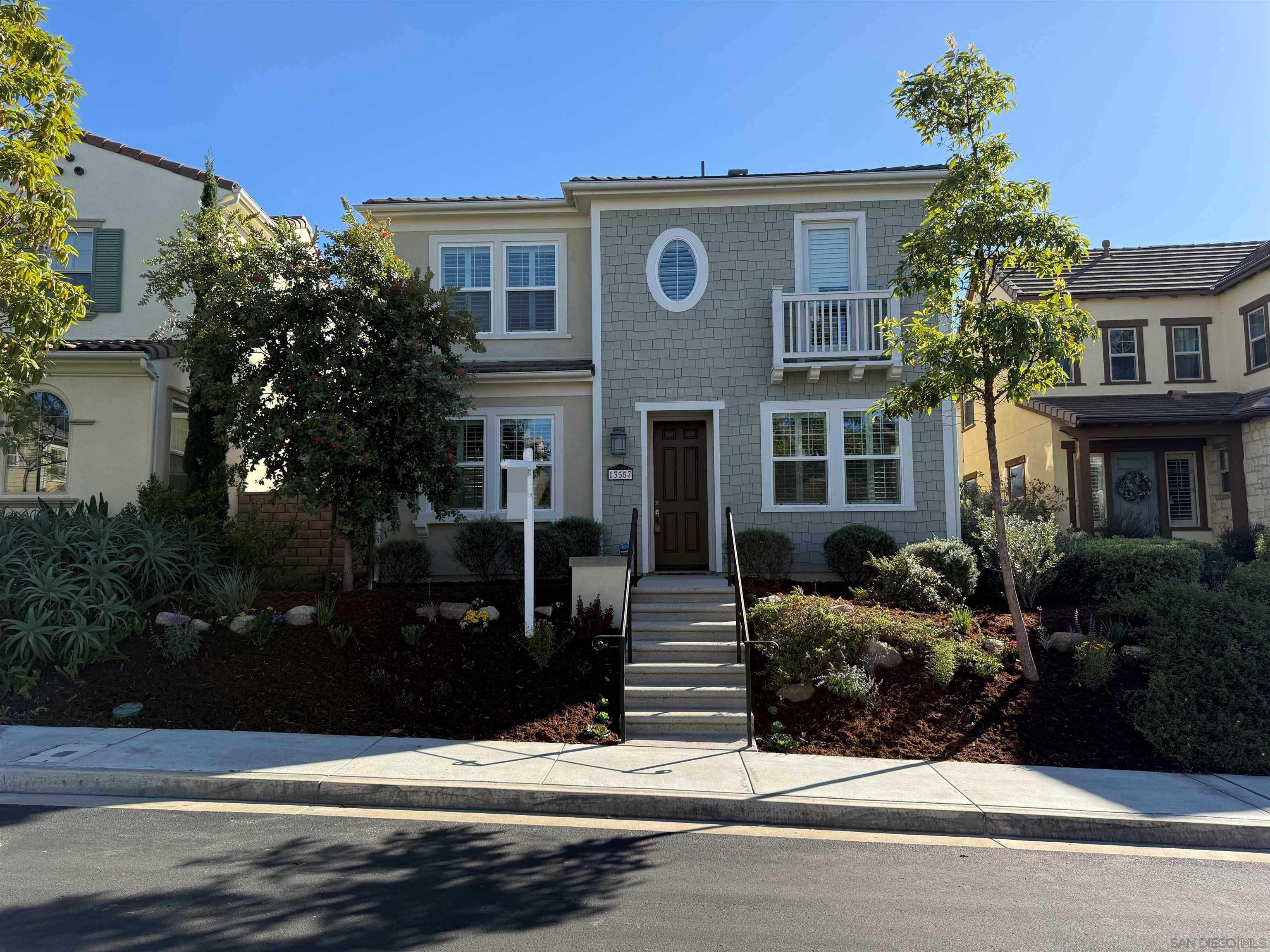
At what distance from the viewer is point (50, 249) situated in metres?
9.25

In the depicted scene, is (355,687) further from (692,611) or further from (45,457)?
(45,457)

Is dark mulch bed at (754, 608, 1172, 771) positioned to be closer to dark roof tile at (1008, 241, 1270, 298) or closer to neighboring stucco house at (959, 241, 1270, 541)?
neighboring stucco house at (959, 241, 1270, 541)

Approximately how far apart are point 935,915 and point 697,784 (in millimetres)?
2267

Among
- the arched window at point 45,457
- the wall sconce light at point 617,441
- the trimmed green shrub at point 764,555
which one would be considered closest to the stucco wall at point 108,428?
the arched window at point 45,457

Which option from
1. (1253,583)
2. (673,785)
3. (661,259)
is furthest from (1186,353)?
(673,785)

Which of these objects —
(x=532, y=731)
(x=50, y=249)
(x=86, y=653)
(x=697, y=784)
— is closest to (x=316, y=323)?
(x=50, y=249)

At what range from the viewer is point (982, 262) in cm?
877

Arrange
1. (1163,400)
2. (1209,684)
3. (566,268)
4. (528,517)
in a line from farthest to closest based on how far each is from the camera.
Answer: (1163,400) < (566,268) < (528,517) < (1209,684)

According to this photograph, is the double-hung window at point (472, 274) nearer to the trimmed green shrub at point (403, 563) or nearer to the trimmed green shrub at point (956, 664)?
the trimmed green shrub at point (403, 563)

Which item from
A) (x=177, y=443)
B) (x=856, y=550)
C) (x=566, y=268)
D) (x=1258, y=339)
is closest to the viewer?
(x=856, y=550)

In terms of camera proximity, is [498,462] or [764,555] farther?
[498,462]

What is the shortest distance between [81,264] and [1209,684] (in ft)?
56.3

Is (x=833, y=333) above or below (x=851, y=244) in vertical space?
below

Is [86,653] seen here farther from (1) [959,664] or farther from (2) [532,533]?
(1) [959,664]
